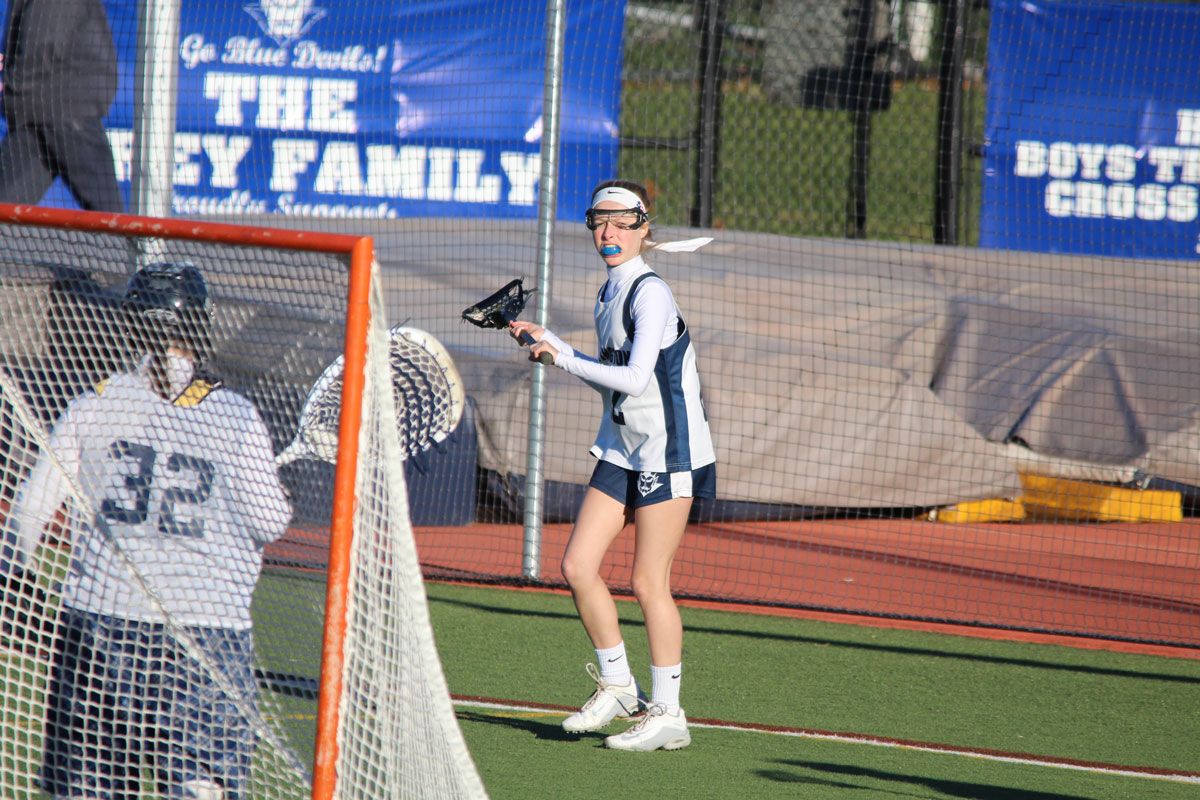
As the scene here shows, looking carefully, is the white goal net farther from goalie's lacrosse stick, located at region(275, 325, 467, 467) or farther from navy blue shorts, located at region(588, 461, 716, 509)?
goalie's lacrosse stick, located at region(275, 325, 467, 467)

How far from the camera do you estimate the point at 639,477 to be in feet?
14.5

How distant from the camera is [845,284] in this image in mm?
10227

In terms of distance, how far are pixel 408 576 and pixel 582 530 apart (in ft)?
5.27

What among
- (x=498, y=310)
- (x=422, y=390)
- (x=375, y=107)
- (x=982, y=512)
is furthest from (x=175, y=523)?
(x=375, y=107)

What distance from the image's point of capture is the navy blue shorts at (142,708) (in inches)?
128

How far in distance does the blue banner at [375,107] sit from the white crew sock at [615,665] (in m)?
6.19

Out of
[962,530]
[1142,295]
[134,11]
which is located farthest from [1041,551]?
[134,11]

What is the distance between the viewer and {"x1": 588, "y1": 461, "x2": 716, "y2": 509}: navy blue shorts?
4.40 meters

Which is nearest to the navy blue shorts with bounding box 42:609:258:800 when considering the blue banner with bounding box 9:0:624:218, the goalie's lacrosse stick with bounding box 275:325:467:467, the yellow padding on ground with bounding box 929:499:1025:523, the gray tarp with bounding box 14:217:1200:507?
the goalie's lacrosse stick with bounding box 275:325:467:467

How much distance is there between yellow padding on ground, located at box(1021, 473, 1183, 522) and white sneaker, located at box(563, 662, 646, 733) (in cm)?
569

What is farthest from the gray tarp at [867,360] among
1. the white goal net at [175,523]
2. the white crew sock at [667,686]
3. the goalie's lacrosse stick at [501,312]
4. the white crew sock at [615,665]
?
the white goal net at [175,523]

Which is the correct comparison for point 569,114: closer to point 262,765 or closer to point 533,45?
point 533,45

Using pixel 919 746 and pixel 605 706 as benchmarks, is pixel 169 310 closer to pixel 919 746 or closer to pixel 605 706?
pixel 605 706

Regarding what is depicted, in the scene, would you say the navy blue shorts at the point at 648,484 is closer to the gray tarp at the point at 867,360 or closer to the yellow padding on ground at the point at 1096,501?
the gray tarp at the point at 867,360
